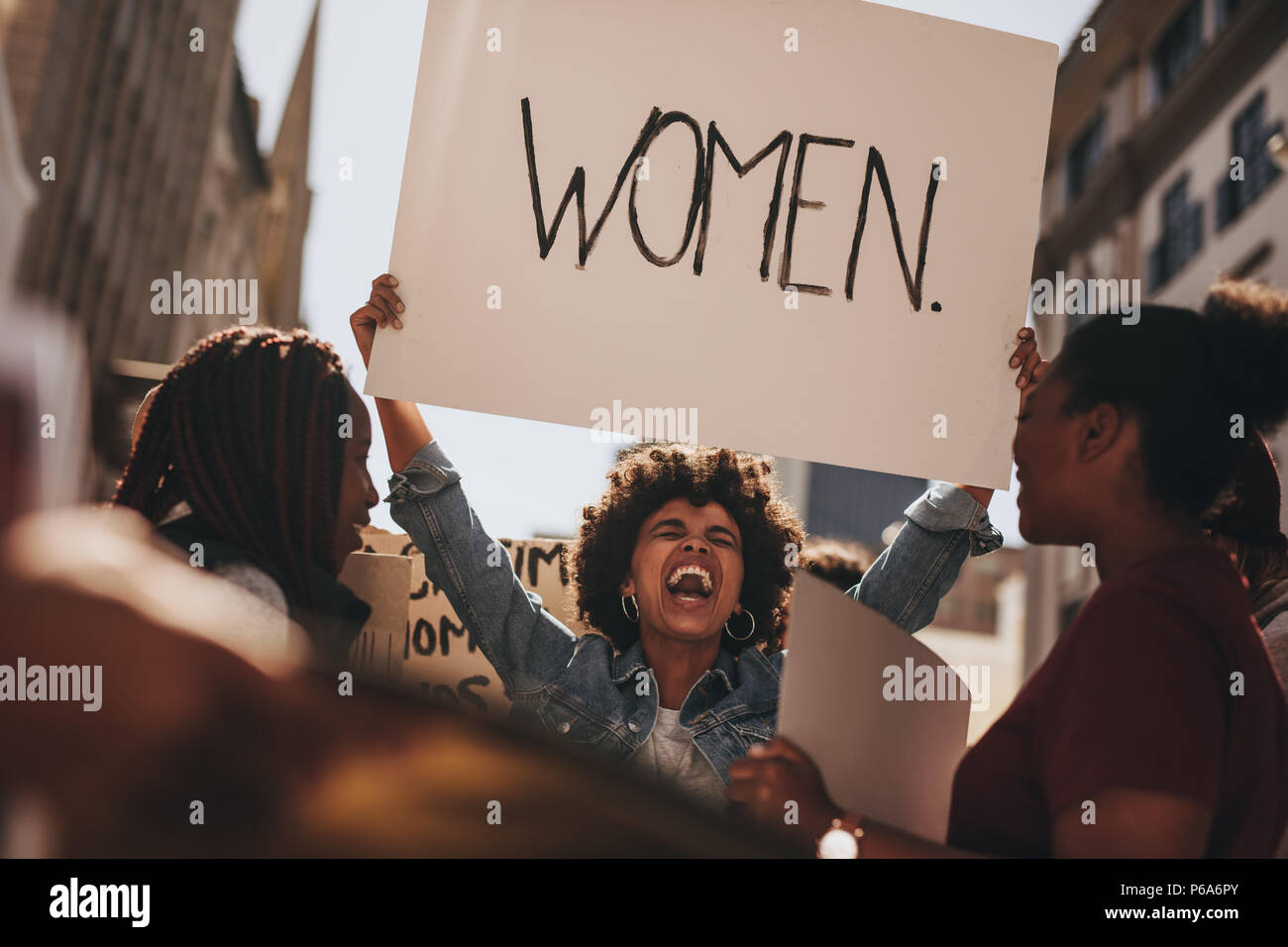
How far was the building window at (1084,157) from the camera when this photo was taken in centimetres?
2297

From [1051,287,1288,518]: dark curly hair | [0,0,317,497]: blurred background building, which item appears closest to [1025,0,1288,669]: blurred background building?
[1051,287,1288,518]: dark curly hair

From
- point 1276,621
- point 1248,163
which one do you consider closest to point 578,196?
point 1276,621

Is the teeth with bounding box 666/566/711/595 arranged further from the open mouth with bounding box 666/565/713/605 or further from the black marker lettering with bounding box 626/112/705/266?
the black marker lettering with bounding box 626/112/705/266

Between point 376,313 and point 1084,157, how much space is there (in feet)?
82.1

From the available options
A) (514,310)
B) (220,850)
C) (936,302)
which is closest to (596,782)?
(220,850)

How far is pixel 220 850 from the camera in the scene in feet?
1.68

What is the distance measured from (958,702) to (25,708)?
137cm

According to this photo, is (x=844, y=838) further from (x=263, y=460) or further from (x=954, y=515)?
(x=954, y=515)

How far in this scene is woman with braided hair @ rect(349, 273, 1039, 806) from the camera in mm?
2189

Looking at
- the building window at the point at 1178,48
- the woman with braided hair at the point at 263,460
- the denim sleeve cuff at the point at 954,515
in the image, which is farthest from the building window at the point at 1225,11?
the woman with braided hair at the point at 263,460

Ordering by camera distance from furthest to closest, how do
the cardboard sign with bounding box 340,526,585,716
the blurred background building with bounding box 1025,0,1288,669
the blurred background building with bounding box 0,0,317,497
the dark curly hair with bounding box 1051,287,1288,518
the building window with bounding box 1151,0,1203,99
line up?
1. the building window with bounding box 1151,0,1203,99
2. the blurred background building with bounding box 1025,0,1288,669
3. the blurred background building with bounding box 0,0,317,497
4. the cardboard sign with bounding box 340,526,585,716
5. the dark curly hair with bounding box 1051,287,1288,518

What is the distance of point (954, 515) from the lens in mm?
2291

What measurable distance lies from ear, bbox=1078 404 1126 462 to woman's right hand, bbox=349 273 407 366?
1.12 metres

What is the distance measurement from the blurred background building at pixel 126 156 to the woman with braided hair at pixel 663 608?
32.2 ft
